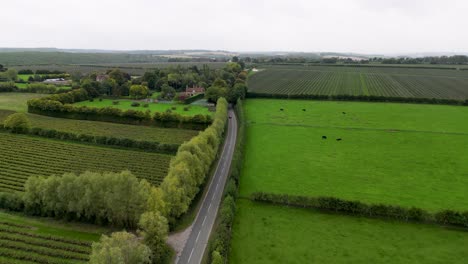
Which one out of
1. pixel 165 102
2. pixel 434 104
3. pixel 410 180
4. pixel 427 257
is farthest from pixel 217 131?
pixel 434 104

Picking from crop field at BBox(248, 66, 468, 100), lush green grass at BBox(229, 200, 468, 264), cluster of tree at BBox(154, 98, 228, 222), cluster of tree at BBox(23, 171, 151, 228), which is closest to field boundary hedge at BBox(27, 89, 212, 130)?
cluster of tree at BBox(154, 98, 228, 222)

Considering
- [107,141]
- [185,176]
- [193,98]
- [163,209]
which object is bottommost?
[163,209]

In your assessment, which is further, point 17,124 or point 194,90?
point 194,90

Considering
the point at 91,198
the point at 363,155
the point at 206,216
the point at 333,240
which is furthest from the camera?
the point at 363,155

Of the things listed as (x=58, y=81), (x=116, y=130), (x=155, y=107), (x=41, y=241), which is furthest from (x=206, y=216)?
(x=58, y=81)

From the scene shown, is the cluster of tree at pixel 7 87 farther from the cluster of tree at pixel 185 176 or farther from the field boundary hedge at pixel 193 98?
the cluster of tree at pixel 185 176

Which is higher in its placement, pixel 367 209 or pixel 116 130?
pixel 116 130

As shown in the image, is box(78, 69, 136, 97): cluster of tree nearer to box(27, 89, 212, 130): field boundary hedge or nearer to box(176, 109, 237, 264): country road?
box(27, 89, 212, 130): field boundary hedge

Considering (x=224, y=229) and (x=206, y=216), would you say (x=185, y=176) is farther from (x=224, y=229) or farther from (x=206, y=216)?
(x=224, y=229)
